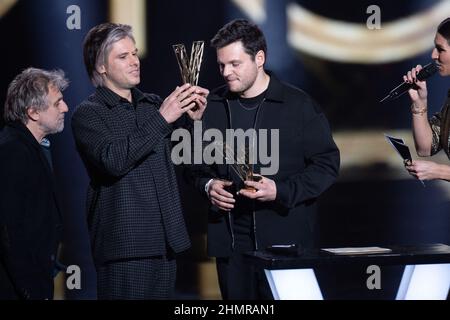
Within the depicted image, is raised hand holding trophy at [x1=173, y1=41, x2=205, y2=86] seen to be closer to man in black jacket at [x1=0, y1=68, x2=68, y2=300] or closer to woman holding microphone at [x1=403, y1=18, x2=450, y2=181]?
man in black jacket at [x1=0, y1=68, x2=68, y2=300]

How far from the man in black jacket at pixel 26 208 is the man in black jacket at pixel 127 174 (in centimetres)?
18

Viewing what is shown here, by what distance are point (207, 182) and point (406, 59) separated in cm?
186

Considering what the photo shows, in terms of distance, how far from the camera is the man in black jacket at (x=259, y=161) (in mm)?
3510

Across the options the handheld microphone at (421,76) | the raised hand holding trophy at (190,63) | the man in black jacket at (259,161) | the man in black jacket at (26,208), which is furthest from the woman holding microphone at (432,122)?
the man in black jacket at (26,208)

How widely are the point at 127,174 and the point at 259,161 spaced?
23.4 inches

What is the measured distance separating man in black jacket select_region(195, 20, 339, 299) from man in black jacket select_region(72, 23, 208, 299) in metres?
0.19

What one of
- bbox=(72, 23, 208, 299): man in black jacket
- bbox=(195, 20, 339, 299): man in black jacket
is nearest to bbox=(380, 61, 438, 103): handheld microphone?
bbox=(195, 20, 339, 299): man in black jacket

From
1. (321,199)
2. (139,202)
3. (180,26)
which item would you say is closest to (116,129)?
(139,202)

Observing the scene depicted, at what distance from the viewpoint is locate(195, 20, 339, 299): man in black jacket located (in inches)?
138

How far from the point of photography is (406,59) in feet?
16.0

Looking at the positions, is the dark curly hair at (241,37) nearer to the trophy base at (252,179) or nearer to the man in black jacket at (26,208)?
the trophy base at (252,179)

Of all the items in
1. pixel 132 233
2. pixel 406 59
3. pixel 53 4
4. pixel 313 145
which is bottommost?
pixel 132 233
